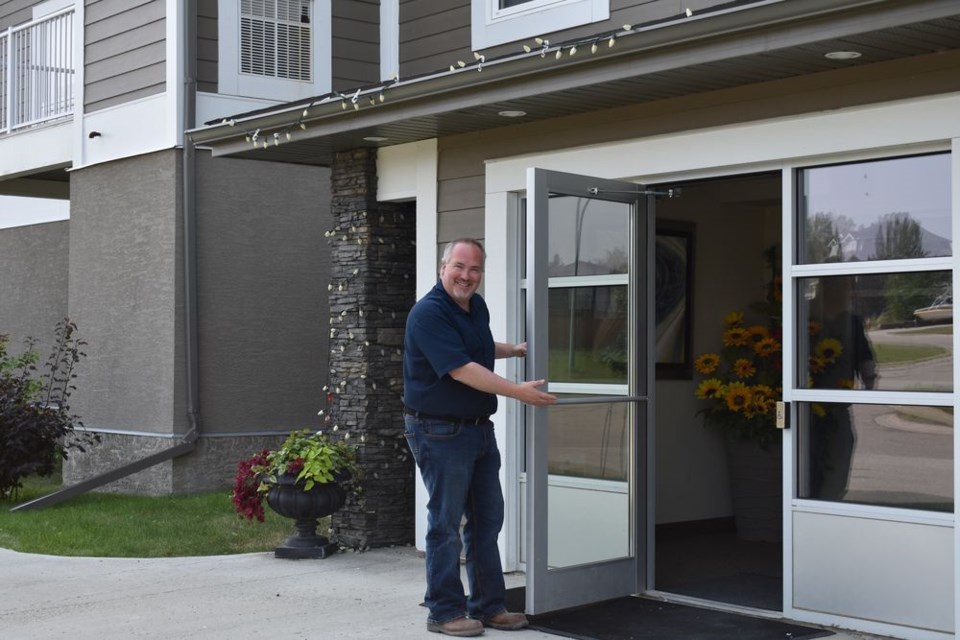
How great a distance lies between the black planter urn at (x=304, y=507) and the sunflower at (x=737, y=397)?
2.61m

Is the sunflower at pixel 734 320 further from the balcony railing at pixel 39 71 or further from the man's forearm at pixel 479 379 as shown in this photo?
the balcony railing at pixel 39 71

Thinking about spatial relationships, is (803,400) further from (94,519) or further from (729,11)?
(94,519)

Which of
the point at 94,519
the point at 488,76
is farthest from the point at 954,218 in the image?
the point at 94,519

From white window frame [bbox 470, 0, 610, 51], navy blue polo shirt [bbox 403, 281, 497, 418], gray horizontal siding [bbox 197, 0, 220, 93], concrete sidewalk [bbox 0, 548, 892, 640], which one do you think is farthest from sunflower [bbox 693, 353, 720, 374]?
gray horizontal siding [bbox 197, 0, 220, 93]

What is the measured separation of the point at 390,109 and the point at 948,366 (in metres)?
3.22

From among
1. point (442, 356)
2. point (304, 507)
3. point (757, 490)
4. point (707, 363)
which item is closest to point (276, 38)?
point (707, 363)

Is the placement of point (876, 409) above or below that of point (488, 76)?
below

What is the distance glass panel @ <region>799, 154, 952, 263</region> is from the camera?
5.36 m

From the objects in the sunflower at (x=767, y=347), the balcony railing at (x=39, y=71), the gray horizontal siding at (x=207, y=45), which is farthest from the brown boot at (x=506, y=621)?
the balcony railing at (x=39, y=71)

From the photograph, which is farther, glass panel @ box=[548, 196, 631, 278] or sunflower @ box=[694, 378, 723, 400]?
sunflower @ box=[694, 378, 723, 400]

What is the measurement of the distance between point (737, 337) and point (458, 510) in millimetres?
3570

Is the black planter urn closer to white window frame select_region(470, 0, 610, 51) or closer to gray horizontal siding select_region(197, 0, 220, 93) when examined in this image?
white window frame select_region(470, 0, 610, 51)

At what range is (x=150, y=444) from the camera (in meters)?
10.4

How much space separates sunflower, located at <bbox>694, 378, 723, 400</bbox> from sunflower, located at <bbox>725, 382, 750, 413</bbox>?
8cm
